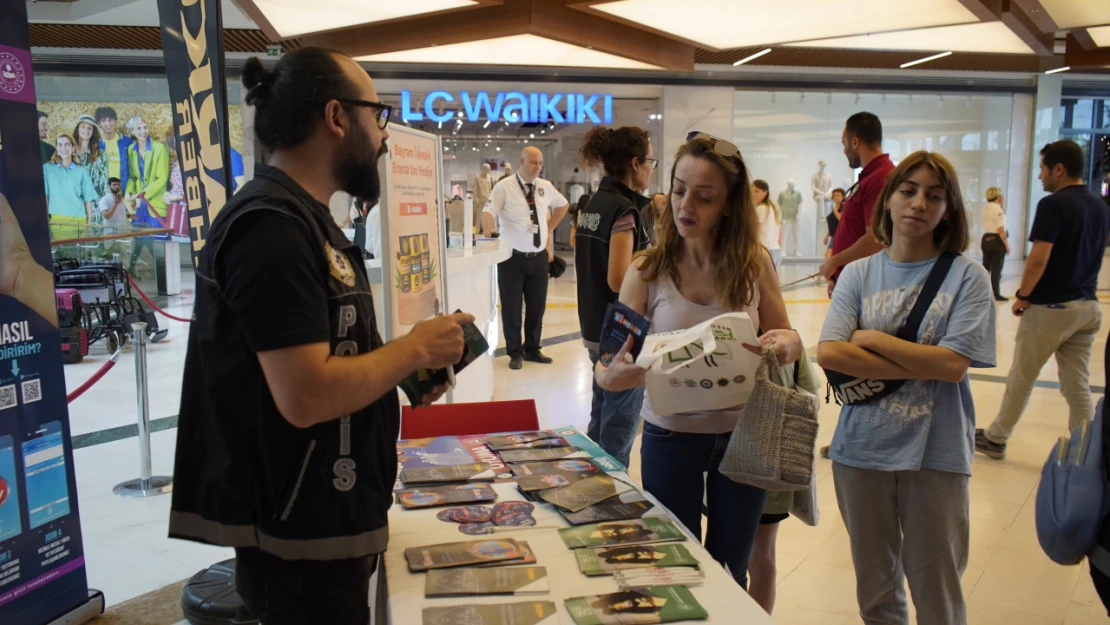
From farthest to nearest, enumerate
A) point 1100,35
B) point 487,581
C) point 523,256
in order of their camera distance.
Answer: point 1100,35 → point 523,256 → point 487,581

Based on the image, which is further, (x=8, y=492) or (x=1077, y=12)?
(x=1077, y=12)

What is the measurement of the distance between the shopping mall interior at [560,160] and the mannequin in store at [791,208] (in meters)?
0.08

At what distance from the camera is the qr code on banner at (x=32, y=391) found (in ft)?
7.98

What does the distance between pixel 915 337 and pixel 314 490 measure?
1503mm

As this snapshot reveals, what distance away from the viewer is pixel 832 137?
16.4m

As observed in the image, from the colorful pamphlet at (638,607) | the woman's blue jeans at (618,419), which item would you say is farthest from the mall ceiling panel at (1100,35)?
the colorful pamphlet at (638,607)

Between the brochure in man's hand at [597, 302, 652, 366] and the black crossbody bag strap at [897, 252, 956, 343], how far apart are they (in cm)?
74

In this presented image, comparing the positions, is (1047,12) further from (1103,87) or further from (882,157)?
(1103,87)

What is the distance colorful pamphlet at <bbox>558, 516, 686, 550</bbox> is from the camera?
1615mm

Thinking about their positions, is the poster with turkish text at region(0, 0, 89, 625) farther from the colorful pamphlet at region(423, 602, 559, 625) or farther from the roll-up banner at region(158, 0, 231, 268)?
the colorful pamphlet at region(423, 602, 559, 625)

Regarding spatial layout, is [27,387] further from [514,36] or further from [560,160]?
[560,160]

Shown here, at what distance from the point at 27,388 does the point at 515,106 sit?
1180cm

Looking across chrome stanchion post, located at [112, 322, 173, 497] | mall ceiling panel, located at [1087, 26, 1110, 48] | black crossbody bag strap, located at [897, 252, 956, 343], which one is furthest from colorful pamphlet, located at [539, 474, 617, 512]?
mall ceiling panel, located at [1087, 26, 1110, 48]

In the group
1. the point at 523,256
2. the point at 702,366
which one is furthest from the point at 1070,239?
the point at 523,256
